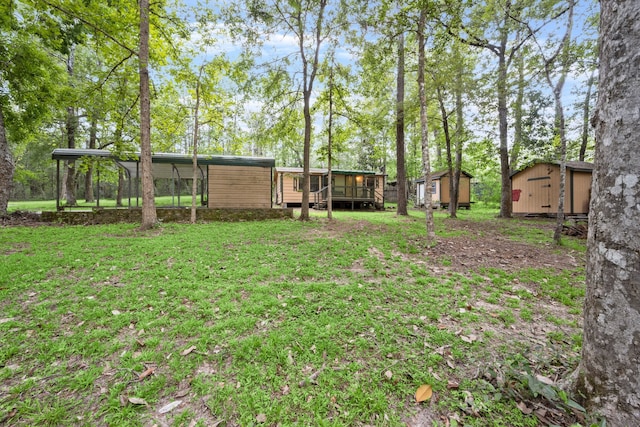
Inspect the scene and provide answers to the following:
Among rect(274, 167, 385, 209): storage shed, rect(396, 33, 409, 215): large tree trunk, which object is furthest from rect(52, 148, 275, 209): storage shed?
rect(396, 33, 409, 215): large tree trunk

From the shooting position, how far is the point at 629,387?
4.40 ft

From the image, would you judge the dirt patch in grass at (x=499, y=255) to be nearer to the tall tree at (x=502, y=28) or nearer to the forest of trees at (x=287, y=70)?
the forest of trees at (x=287, y=70)

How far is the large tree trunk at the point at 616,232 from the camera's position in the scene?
4.26 feet

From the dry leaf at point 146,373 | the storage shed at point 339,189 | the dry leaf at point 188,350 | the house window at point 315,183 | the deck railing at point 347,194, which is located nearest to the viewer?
the dry leaf at point 146,373

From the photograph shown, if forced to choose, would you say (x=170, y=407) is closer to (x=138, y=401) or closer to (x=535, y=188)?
(x=138, y=401)

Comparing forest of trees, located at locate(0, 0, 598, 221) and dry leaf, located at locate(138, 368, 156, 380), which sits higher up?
forest of trees, located at locate(0, 0, 598, 221)

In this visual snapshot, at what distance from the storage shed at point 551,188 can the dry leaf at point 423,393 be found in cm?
1515

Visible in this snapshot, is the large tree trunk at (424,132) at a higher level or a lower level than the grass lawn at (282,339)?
higher

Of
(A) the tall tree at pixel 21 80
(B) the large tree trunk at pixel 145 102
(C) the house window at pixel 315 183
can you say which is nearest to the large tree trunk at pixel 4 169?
(A) the tall tree at pixel 21 80

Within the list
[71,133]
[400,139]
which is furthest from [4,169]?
[400,139]

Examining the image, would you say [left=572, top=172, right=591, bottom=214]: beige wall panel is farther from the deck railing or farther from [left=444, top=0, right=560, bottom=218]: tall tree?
the deck railing

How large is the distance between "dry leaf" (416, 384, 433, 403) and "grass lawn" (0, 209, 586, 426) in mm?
42

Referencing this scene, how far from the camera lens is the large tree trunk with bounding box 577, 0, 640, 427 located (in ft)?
4.26

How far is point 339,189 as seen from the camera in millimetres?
19078
